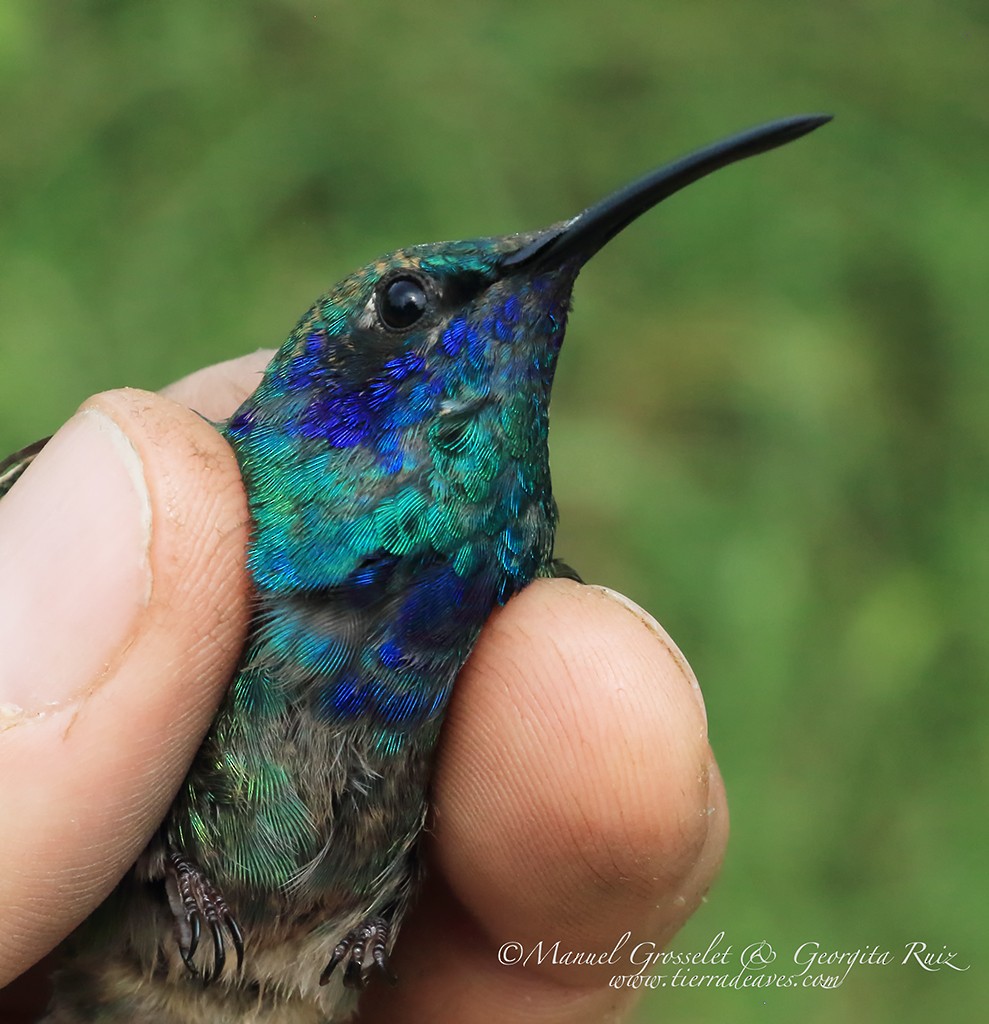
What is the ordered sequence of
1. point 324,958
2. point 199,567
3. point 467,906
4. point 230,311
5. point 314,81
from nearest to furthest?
point 199,567 → point 324,958 → point 467,906 → point 230,311 → point 314,81

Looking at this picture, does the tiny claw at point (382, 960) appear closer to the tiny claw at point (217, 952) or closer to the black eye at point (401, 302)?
the tiny claw at point (217, 952)

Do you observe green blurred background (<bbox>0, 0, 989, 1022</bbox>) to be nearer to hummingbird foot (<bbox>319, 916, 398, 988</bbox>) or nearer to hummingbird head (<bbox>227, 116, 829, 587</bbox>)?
hummingbird foot (<bbox>319, 916, 398, 988</bbox>)

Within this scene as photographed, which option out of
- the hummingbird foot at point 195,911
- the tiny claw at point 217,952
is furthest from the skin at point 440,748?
the tiny claw at point 217,952

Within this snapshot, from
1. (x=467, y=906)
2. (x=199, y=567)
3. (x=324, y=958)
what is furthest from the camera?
(x=467, y=906)

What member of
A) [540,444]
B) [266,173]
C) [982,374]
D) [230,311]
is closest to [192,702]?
[540,444]

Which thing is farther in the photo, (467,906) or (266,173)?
(266,173)

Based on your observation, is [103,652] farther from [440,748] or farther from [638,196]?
[638,196]

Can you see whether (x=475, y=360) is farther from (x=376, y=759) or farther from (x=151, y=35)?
(x=151, y=35)

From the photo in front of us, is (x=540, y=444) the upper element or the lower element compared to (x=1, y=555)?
lower

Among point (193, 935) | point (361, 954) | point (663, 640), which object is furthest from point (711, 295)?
point (193, 935)
